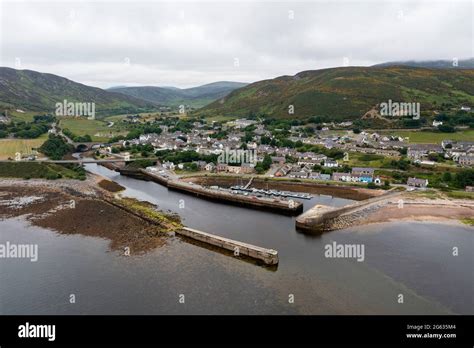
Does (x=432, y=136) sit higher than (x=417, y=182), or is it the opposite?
(x=432, y=136)

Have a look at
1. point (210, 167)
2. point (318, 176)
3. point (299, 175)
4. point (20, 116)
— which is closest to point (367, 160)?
point (318, 176)

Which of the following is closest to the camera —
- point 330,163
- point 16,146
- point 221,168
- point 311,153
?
point 330,163

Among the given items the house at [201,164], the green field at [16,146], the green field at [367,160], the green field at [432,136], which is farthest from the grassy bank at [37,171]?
A: the green field at [432,136]

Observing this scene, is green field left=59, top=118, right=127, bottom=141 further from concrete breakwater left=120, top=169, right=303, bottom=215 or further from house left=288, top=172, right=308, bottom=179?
house left=288, top=172, right=308, bottom=179

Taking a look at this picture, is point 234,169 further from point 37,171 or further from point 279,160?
point 37,171

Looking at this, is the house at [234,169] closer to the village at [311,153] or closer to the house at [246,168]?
the village at [311,153]

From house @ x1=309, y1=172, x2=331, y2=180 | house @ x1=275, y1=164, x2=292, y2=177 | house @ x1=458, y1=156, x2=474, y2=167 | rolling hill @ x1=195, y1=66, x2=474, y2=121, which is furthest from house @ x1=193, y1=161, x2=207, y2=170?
rolling hill @ x1=195, y1=66, x2=474, y2=121
